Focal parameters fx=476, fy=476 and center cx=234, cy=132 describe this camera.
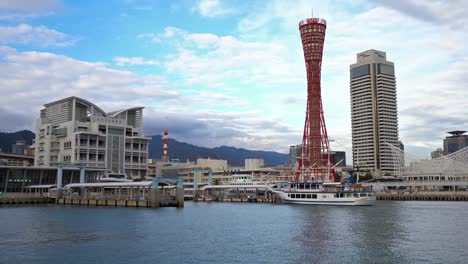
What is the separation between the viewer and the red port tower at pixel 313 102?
390 ft

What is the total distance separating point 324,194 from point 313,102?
41.3 meters

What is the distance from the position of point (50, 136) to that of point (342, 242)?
107 m

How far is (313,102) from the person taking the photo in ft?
401

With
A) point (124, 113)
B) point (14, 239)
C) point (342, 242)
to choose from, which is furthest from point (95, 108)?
point (342, 242)

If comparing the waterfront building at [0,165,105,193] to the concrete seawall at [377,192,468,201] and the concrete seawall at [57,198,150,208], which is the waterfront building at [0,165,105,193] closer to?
the concrete seawall at [57,198,150,208]

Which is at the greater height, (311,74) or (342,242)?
(311,74)

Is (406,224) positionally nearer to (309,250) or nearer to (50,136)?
(309,250)

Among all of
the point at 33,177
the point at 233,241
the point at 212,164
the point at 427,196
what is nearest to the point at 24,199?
the point at 33,177

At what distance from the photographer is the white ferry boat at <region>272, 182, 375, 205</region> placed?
84.4 m

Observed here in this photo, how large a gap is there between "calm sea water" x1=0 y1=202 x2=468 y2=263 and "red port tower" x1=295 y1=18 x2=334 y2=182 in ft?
224

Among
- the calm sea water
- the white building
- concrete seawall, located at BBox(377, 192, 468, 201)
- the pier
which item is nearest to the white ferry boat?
the calm sea water

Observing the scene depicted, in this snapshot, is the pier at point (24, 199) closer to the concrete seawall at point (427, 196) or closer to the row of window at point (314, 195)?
the row of window at point (314, 195)

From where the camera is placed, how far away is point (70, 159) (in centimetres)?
11962

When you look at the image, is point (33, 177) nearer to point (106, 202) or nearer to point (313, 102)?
point (106, 202)
